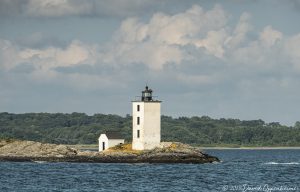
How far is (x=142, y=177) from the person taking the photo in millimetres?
94062

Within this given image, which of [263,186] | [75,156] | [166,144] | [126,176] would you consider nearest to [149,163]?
[166,144]

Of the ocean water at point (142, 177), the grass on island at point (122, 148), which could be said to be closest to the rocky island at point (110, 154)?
the grass on island at point (122, 148)

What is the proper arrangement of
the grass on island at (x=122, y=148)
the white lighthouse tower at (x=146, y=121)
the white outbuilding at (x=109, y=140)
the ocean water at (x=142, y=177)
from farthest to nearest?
the white outbuilding at (x=109, y=140) < the grass on island at (x=122, y=148) < the white lighthouse tower at (x=146, y=121) < the ocean water at (x=142, y=177)

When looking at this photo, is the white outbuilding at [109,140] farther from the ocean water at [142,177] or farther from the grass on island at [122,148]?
the ocean water at [142,177]

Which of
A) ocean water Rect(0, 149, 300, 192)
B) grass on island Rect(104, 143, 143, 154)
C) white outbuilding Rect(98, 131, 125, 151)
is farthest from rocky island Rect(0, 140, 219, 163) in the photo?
white outbuilding Rect(98, 131, 125, 151)

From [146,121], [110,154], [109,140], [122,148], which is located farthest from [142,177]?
[109,140]

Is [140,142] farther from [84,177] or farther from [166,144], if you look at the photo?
[84,177]

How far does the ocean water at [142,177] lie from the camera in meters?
83.0

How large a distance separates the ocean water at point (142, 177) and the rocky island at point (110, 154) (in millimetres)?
1132

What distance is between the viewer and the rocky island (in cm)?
11388

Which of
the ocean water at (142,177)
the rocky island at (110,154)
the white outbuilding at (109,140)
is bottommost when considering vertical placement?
the ocean water at (142,177)

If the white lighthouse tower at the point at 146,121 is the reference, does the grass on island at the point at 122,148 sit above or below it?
below

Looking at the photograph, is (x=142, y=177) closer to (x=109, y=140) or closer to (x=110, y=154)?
(x=110, y=154)

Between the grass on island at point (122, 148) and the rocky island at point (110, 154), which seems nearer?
the rocky island at point (110, 154)
